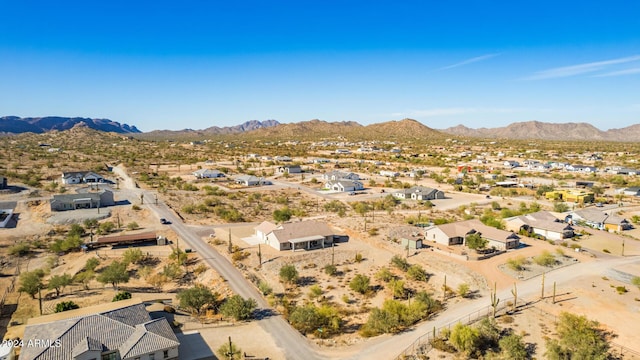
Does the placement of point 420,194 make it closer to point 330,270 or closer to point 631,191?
point 330,270

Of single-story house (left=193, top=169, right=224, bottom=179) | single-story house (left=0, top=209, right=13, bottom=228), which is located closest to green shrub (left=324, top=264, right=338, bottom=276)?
single-story house (left=0, top=209, right=13, bottom=228)

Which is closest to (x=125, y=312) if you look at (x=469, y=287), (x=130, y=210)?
(x=469, y=287)

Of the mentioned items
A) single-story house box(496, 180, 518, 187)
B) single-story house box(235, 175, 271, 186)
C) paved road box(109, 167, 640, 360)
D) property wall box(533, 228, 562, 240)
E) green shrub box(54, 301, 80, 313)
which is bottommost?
paved road box(109, 167, 640, 360)

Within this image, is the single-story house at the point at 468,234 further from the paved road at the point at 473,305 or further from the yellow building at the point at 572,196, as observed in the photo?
the yellow building at the point at 572,196

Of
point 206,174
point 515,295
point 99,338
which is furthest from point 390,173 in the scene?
point 99,338

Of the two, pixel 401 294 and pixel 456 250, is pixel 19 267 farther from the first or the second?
pixel 456 250

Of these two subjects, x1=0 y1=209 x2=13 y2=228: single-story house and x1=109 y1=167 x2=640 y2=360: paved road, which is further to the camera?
x1=0 y1=209 x2=13 y2=228: single-story house

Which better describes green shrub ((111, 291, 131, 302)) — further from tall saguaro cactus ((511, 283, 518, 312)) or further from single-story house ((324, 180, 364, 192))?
single-story house ((324, 180, 364, 192))
